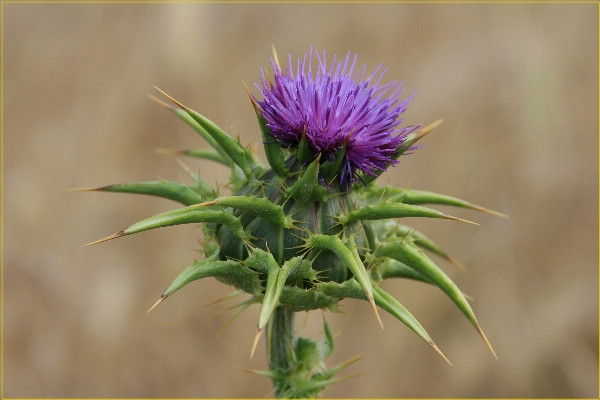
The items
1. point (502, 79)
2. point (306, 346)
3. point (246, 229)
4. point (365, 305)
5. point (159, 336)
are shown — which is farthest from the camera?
point (502, 79)

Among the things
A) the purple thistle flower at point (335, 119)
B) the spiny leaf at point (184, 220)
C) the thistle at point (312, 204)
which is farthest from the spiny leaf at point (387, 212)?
the spiny leaf at point (184, 220)

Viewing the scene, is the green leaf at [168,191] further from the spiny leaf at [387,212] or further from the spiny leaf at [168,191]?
the spiny leaf at [387,212]

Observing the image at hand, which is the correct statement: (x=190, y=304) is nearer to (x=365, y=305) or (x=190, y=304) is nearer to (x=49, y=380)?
(x=49, y=380)

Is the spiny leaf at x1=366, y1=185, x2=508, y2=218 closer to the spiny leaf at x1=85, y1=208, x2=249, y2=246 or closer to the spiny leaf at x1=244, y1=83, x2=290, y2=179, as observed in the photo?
the spiny leaf at x1=244, y1=83, x2=290, y2=179

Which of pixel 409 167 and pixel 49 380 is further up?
pixel 409 167

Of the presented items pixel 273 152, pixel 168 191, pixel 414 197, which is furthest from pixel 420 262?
pixel 168 191

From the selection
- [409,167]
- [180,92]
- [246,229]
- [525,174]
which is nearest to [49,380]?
[180,92]
